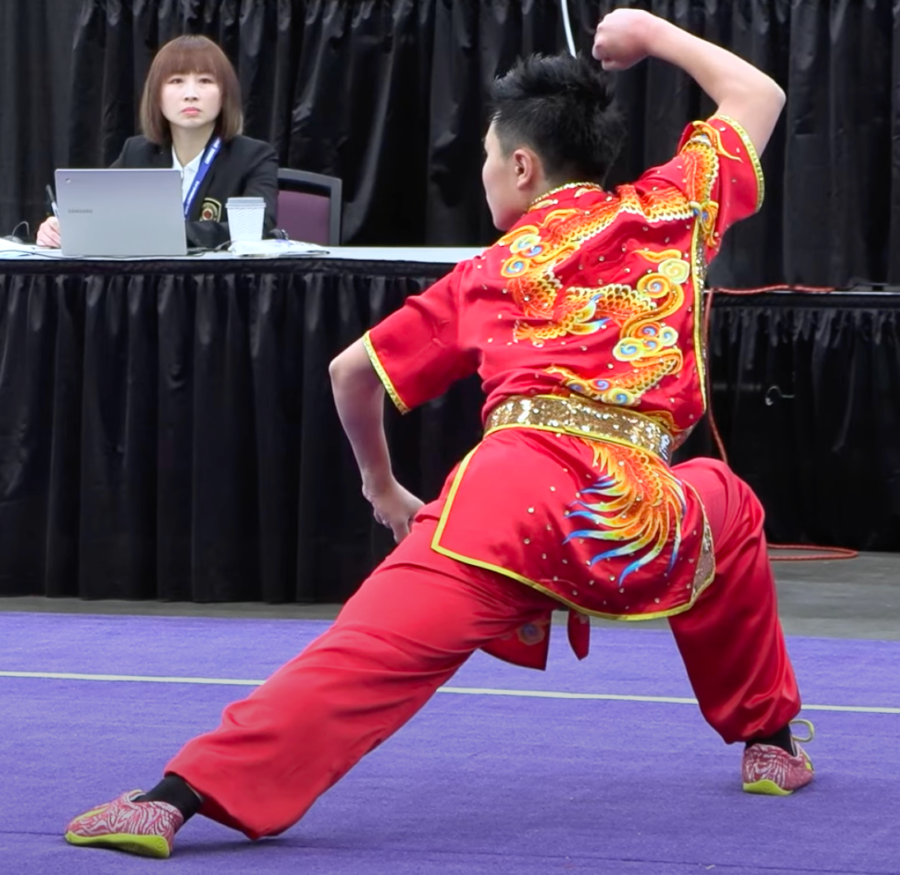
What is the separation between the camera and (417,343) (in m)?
2.19

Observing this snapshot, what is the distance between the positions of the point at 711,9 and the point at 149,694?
3674mm

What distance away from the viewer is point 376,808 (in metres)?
2.29

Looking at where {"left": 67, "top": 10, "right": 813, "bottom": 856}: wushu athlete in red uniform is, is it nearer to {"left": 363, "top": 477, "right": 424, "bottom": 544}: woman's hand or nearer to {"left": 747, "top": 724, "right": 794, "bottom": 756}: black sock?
{"left": 363, "top": 477, "right": 424, "bottom": 544}: woman's hand

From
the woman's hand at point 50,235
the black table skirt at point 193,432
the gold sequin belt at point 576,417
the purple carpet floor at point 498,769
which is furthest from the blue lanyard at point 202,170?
the gold sequin belt at point 576,417

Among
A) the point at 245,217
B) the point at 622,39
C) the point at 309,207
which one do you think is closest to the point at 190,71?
the point at 245,217

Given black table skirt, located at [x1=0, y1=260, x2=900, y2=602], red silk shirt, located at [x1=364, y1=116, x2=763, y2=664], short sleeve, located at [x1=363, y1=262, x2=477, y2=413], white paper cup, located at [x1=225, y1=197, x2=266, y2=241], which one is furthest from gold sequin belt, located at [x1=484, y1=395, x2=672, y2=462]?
white paper cup, located at [x1=225, y1=197, x2=266, y2=241]

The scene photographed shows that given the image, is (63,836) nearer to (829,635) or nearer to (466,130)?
(829,635)

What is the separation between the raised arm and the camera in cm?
223

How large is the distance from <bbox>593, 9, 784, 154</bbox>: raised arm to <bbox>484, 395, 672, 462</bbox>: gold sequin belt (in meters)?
0.41

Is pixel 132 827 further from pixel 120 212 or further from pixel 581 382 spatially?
pixel 120 212

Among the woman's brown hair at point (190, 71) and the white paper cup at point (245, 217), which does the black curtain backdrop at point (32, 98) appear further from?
the white paper cup at point (245, 217)

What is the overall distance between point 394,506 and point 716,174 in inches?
22.5

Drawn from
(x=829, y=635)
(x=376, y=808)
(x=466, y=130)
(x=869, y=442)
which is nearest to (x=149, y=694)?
(x=376, y=808)

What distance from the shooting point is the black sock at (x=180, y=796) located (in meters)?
1.97
